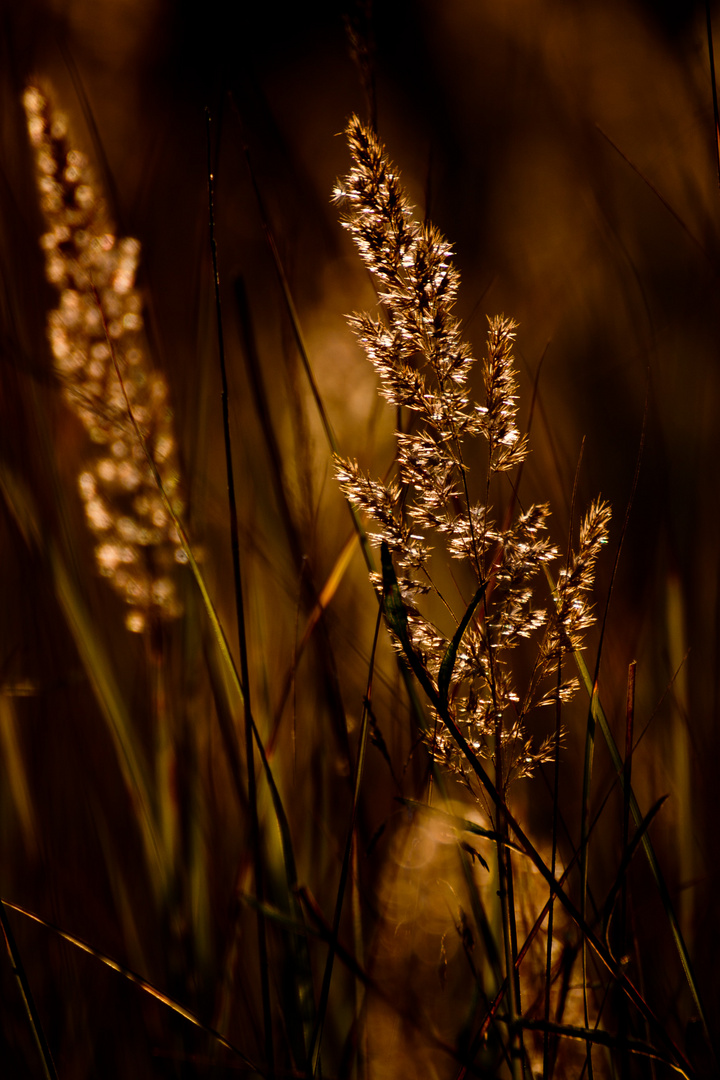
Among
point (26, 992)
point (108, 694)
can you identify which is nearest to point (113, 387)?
point (108, 694)

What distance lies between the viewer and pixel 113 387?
0.45 m

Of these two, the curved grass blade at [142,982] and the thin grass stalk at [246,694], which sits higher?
the thin grass stalk at [246,694]

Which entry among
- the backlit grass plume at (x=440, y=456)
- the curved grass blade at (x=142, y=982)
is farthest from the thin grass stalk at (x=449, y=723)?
the curved grass blade at (x=142, y=982)

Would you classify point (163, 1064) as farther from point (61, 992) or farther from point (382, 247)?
point (382, 247)

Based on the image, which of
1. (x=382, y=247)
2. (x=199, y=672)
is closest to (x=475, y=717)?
(x=382, y=247)

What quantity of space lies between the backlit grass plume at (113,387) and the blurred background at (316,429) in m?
0.03

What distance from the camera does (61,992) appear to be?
410mm

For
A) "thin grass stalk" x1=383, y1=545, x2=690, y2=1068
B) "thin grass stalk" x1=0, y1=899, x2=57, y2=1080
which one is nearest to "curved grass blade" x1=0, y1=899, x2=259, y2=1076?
"thin grass stalk" x1=0, y1=899, x2=57, y2=1080

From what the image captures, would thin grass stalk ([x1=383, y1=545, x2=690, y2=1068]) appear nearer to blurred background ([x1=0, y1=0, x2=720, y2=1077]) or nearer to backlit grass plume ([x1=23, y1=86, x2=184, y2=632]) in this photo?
blurred background ([x1=0, y1=0, x2=720, y2=1077])

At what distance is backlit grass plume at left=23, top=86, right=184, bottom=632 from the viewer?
Answer: 42 centimetres

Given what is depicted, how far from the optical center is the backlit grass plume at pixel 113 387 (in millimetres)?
417

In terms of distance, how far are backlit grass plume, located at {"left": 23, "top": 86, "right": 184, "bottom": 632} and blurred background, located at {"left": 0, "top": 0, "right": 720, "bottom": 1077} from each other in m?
0.03

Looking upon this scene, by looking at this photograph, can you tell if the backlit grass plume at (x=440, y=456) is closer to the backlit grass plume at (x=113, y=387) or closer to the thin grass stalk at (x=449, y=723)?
the thin grass stalk at (x=449, y=723)

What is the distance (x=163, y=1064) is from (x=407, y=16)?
1.25 metres
